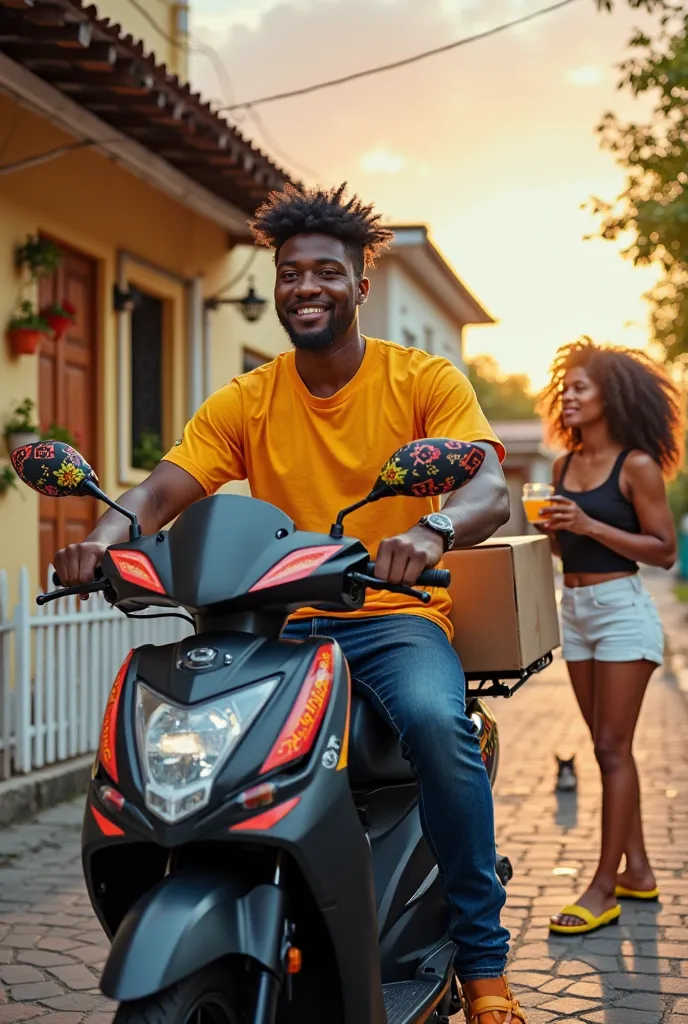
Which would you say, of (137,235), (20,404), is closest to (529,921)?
(20,404)

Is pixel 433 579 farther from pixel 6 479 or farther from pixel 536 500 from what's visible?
pixel 6 479

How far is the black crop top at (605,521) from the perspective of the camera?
16.8 feet

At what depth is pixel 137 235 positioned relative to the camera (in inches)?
419

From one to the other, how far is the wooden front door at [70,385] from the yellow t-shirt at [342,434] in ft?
18.9

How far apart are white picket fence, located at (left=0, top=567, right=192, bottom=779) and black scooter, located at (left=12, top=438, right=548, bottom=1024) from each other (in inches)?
159

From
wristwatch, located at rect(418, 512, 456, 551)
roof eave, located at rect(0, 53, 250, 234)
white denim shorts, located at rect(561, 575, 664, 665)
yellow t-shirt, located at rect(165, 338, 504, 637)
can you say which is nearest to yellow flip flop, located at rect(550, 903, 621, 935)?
white denim shorts, located at rect(561, 575, 664, 665)

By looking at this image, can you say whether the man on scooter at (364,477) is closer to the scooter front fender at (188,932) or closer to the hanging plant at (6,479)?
the scooter front fender at (188,932)

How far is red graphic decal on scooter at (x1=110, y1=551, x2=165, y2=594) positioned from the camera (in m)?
2.52

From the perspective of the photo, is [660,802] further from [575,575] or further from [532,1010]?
[532,1010]

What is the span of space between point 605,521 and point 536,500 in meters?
0.32

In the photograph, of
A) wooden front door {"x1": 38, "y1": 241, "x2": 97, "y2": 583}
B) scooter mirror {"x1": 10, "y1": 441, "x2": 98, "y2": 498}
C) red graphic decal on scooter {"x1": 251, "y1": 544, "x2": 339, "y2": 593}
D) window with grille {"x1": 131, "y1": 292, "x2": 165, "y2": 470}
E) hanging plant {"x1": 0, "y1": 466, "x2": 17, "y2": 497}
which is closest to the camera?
red graphic decal on scooter {"x1": 251, "y1": 544, "x2": 339, "y2": 593}

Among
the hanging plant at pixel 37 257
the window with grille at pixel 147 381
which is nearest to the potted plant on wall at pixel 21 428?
the hanging plant at pixel 37 257

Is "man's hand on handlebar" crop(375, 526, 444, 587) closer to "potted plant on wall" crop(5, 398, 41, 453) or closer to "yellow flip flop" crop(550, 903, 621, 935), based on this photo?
"yellow flip flop" crop(550, 903, 621, 935)

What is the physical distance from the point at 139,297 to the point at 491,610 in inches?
311
